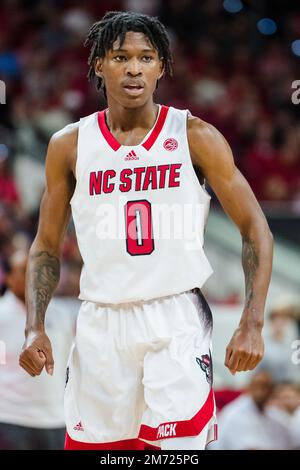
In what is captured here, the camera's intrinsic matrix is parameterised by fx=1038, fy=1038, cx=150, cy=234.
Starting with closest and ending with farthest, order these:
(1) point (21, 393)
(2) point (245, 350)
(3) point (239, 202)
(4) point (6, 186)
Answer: (2) point (245, 350), (3) point (239, 202), (1) point (21, 393), (4) point (6, 186)

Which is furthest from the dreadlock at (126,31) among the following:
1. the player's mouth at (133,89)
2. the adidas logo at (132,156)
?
the adidas logo at (132,156)

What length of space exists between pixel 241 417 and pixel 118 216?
3.22 meters

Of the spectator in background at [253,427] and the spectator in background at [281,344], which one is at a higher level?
the spectator in background at [281,344]

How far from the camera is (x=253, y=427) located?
702 centimetres

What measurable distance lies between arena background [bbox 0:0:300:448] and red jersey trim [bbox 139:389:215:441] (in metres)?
3.27

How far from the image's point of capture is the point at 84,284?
425cm

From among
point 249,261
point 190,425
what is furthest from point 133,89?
point 190,425

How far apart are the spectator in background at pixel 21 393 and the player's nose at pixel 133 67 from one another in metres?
2.45

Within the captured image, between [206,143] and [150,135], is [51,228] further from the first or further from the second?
[206,143]

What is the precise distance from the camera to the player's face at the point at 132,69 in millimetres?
4184

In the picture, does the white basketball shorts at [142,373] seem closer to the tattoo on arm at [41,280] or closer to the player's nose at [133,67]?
the tattoo on arm at [41,280]

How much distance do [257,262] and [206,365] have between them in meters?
0.46

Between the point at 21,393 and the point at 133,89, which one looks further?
the point at 21,393

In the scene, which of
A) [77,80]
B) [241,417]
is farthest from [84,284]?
[77,80]
